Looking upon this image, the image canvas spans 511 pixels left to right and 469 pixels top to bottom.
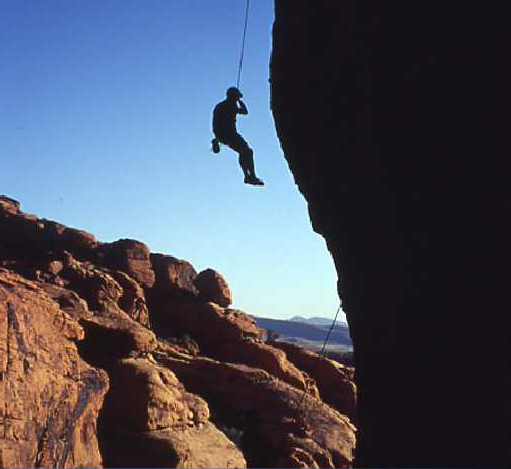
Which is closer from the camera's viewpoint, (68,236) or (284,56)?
(284,56)

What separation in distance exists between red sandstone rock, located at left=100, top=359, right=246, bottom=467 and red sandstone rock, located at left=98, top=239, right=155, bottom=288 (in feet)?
42.5

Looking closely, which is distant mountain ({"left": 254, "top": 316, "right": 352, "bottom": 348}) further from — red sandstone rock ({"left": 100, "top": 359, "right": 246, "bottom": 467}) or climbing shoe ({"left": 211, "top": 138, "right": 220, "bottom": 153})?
climbing shoe ({"left": 211, "top": 138, "right": 220, "bottom": 153})

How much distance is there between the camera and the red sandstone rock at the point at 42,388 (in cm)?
1273

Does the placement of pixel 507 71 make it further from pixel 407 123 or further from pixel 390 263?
pixel 390 263

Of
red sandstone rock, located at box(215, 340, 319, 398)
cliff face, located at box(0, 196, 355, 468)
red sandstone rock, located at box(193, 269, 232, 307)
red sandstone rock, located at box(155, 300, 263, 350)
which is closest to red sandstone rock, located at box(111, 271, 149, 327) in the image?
cliff face, located at box(0, 196, 355, 468)

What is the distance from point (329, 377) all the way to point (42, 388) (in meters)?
21.4

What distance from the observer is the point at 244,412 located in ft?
84.8

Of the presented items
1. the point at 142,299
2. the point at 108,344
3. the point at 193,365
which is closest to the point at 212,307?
the point at 142,299

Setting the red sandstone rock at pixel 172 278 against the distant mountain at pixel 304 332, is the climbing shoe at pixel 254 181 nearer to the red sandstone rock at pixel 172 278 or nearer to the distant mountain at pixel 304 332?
the red sandstone rock at pixel 172 278

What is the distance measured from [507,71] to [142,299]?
28.2 m

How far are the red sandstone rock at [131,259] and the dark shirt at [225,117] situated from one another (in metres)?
23.4

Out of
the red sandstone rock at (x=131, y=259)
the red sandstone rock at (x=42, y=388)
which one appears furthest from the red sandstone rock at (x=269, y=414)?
the red sandstone rock at (x=42, y=388)

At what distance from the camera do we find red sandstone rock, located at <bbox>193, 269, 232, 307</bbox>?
36.8 meters

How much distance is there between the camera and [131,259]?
34.1m
